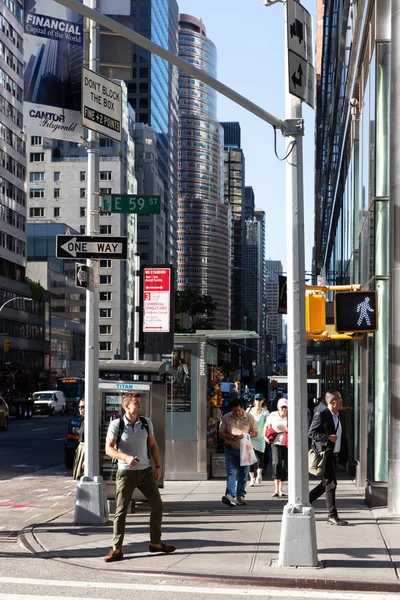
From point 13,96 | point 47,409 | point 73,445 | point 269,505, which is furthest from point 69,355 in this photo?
point 269,505

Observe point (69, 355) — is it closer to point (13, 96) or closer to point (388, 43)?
point (13, 96)

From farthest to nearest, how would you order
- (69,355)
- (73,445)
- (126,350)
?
(126,350), (69,355), (73,445)

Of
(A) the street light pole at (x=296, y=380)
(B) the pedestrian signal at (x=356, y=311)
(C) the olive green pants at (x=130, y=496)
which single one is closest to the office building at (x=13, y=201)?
(B) the pedestrian signal at (x=356, y=311)

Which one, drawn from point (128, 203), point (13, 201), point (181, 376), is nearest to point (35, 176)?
point (13, 201)

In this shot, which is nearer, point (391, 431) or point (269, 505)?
point (391, 431)

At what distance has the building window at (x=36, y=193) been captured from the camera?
514ft

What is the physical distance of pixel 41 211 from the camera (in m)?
157

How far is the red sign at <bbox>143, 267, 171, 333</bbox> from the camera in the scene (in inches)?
802

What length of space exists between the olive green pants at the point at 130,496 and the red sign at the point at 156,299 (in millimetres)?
8772

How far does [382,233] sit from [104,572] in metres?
8.56

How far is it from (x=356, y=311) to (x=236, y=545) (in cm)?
367

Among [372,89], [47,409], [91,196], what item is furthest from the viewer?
[47,409]

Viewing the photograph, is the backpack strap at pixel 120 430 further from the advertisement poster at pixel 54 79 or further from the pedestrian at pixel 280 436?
the pedestrian at pixel 280 436

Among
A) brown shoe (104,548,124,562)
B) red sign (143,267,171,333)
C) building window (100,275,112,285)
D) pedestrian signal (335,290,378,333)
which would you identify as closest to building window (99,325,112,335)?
building window (100,275,112,285)
